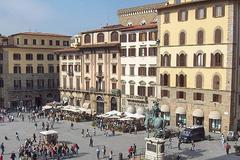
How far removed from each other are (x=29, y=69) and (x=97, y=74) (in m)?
21.1

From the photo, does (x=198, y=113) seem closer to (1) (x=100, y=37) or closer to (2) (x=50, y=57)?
(1) (x=100, y=37)

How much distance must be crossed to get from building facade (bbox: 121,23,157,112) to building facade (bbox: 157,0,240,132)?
6.36 feet

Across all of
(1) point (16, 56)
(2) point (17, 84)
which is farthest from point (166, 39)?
(2) point (17, 84)

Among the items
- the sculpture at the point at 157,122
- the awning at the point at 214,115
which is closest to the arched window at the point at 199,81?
the awning at the point at 214,115

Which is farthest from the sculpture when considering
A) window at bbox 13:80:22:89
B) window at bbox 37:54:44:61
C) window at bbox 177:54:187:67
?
window at bbox 37:54:44:61

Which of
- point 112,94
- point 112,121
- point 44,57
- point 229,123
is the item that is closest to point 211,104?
point 229,123

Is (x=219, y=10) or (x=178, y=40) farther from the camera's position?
(x=178, y=40)

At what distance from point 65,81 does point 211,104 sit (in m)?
36.8

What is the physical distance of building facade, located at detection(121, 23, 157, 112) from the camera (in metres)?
59.8

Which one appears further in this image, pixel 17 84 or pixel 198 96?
pixel 17 84

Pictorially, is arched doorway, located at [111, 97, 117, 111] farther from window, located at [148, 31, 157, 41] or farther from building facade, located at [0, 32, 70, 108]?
building facade, located at [0, 32, 70, 108]

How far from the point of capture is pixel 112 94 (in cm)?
6738

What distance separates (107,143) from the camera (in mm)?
46844

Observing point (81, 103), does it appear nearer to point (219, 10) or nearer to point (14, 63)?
point (14, 63)
